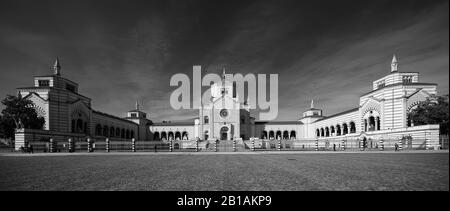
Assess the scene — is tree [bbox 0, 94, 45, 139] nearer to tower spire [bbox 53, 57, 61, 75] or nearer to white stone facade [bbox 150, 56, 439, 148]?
tower spire [bbox 53, 57, 61, 75]

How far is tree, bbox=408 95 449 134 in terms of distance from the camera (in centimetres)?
3556

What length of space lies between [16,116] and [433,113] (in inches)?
2509

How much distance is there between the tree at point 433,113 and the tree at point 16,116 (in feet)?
202

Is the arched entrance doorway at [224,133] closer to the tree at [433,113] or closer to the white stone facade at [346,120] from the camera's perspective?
the white stone facade at [346,120]

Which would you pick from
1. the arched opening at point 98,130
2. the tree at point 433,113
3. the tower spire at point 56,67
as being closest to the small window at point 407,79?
the tree at point 433,113

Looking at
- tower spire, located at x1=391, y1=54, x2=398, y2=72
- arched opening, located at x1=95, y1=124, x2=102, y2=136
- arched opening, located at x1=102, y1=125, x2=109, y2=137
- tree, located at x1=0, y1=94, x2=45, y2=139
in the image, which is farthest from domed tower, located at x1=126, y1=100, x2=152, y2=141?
tower spire, located at x1=391, y1=54, x2=398, y2=72

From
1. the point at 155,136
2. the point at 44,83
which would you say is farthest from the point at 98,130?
the point at 155,136

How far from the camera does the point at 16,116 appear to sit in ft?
118

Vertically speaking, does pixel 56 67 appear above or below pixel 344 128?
above

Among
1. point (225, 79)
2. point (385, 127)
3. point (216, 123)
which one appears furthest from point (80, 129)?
point (385, 127)

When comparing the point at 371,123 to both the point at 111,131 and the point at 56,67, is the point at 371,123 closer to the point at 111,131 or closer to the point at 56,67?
the point at 111,131

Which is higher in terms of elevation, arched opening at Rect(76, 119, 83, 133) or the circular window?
the circular window

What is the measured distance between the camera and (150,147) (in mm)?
33625

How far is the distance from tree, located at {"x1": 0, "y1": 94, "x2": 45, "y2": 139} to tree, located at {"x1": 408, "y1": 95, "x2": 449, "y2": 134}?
61.5 meters
